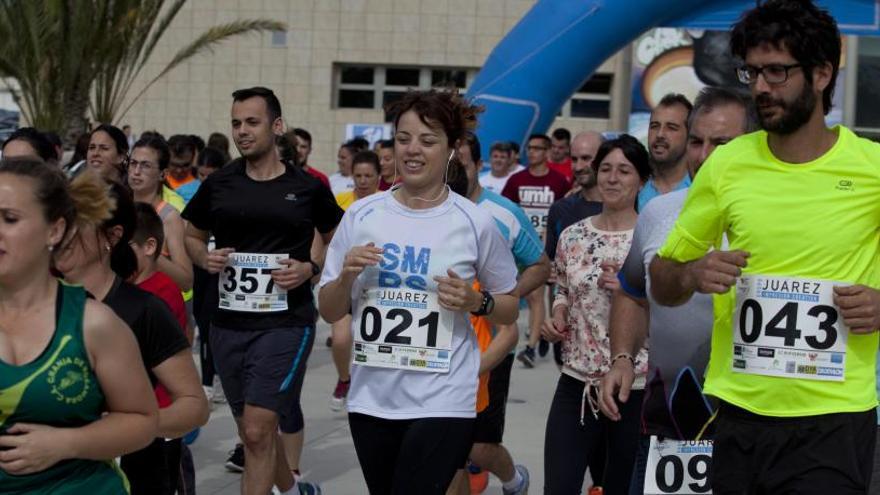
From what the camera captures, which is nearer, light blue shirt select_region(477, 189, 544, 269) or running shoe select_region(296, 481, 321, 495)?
light blue shirt select_region(477, 189, 544, 269)

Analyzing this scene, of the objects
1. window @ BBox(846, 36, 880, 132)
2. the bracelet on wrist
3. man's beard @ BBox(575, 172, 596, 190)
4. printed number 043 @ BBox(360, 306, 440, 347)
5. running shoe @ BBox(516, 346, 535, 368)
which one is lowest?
running shoe @ BBox(516, 346, 535, 368)

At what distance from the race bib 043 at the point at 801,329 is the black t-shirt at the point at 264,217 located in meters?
3.35

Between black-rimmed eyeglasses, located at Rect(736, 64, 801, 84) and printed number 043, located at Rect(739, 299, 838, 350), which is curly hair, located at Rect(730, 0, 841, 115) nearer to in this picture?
black-rimmed eyeglasses, located at Rect(736, 64, 801, 84)

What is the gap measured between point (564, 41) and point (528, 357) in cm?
378

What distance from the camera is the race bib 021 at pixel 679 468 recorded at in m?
4.35

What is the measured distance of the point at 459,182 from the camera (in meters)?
6.19

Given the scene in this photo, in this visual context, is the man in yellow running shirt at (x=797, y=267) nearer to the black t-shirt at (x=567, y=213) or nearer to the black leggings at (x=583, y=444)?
the black leggings at (x=583, y=444)

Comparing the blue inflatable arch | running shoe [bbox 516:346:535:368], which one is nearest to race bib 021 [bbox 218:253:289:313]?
running shoe [bbox 516:346:535:368]

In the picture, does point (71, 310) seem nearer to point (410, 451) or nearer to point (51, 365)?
point (51, 365)

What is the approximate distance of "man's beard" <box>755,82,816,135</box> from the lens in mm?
3625

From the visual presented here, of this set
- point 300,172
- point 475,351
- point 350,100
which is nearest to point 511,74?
point 300,172

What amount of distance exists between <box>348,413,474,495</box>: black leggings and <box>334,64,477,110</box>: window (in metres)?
30.5

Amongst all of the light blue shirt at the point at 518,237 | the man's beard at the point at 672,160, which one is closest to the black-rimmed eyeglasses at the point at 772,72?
the man's beard at the point at 672,160

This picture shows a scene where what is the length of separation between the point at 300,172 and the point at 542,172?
7591 mm
